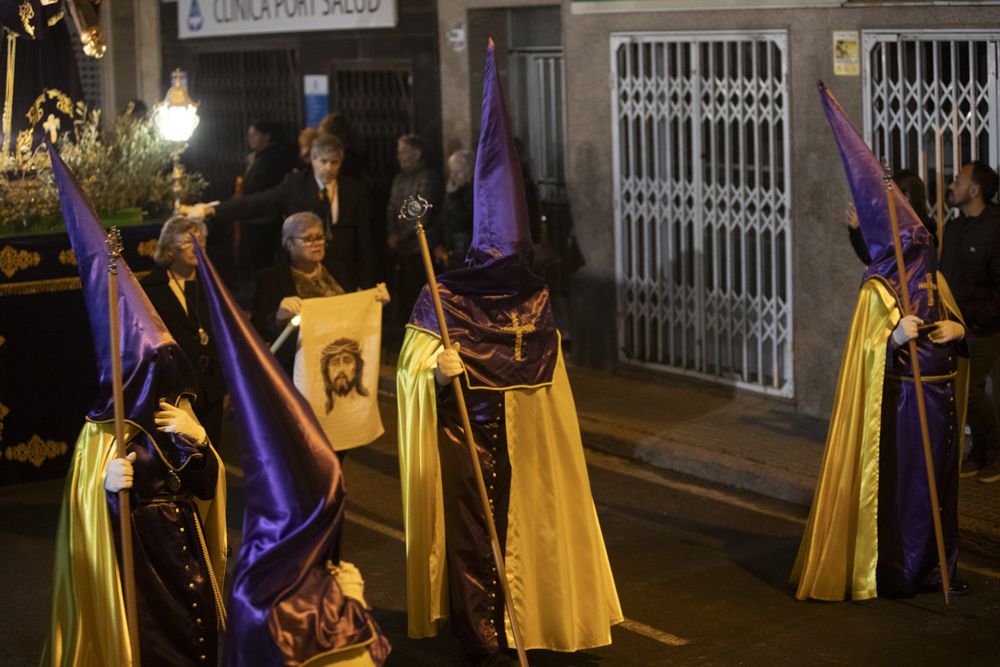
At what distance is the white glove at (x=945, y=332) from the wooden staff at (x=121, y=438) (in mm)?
4022

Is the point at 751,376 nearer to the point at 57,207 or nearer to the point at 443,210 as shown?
the point at 443,210

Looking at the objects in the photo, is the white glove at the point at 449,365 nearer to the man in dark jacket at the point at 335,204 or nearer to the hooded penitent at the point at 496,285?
the hooded penitent at the point at 496,285

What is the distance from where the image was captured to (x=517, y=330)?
290 inches

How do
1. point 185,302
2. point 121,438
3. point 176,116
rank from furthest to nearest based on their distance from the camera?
point 176,116
point 185,302
point 121,438

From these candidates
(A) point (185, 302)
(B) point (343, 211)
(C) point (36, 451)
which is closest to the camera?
(A) point (185, 302)

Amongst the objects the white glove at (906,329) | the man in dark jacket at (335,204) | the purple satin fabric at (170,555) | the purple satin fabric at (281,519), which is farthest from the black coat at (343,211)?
the purple satin fabric at (281,519)

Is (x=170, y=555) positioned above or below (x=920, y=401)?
below

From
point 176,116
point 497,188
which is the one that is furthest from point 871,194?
point 176,116

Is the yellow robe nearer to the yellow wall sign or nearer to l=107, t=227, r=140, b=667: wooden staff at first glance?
the yellow wall sign

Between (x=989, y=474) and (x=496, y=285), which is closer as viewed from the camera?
(x=496, y=285)

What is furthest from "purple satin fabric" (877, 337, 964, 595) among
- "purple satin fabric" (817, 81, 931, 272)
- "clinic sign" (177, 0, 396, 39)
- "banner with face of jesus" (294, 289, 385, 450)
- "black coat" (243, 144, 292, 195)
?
"black coat" (243, 144, 292, 195)

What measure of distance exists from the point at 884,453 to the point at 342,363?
9.86 feet

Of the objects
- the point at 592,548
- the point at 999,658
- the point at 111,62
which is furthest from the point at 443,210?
the point at 111,62

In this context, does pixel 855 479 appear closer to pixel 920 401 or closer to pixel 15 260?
pixel 920 401
